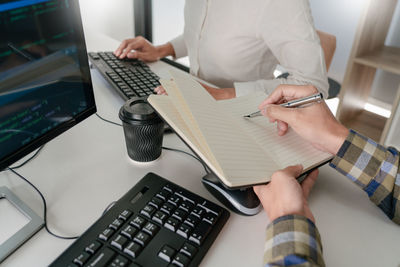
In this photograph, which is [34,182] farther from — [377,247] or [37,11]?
[377,247]

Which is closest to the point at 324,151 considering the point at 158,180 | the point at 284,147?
the point at 284,147

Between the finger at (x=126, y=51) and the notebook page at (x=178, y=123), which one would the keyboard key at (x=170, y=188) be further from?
the finger at (x=126, y=51)

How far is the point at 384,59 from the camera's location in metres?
1.88

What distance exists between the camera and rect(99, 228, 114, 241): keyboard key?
0.45m

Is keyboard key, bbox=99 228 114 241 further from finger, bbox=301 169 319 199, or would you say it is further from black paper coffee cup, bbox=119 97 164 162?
finger, bbox=301 169 319 199

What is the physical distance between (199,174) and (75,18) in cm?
36

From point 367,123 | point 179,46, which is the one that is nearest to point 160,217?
point 179,46

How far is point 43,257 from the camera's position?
46 centimetres

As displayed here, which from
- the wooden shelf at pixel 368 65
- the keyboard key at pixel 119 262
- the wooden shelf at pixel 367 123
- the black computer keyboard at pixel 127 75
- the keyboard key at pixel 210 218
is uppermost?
the black computer keyboard at pixel 127 75

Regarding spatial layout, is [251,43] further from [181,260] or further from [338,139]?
[181,260]

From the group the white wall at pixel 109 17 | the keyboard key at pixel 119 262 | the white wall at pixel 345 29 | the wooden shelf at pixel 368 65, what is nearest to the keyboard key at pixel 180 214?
the keyboard key at pixel 119 262

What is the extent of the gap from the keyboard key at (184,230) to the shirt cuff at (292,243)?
0.12 meters

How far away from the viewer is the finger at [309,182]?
0.59 metres

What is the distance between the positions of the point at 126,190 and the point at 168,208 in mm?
112
